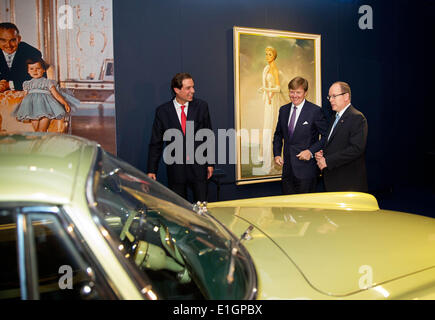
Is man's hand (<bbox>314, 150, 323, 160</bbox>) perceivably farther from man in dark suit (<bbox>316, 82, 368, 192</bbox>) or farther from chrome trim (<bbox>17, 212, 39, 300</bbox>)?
chrome trim (<bbox>17, 212, 39, 300</bbox>)

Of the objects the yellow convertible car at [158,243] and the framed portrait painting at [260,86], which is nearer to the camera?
the yellow convertible car at [158,243]

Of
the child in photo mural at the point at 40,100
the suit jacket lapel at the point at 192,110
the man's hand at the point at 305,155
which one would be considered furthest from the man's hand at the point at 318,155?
the child in photo mural at the point at 40,100

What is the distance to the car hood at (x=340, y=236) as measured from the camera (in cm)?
137

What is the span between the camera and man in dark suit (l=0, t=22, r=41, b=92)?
13.2 ft

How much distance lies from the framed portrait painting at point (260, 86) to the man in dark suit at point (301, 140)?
1.30 metres

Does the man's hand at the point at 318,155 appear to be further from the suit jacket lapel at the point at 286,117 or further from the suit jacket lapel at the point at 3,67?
the suit jacket lapel at the point at 3,67

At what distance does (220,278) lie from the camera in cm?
132

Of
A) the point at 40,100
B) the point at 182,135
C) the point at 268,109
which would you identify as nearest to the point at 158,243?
the point at 182,135

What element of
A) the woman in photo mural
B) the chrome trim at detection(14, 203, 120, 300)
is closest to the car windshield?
the chrome trim at detection(14, 203, 120, 300)

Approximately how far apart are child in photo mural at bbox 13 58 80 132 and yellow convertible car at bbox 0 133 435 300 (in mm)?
2829

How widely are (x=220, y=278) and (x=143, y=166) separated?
140 inches
